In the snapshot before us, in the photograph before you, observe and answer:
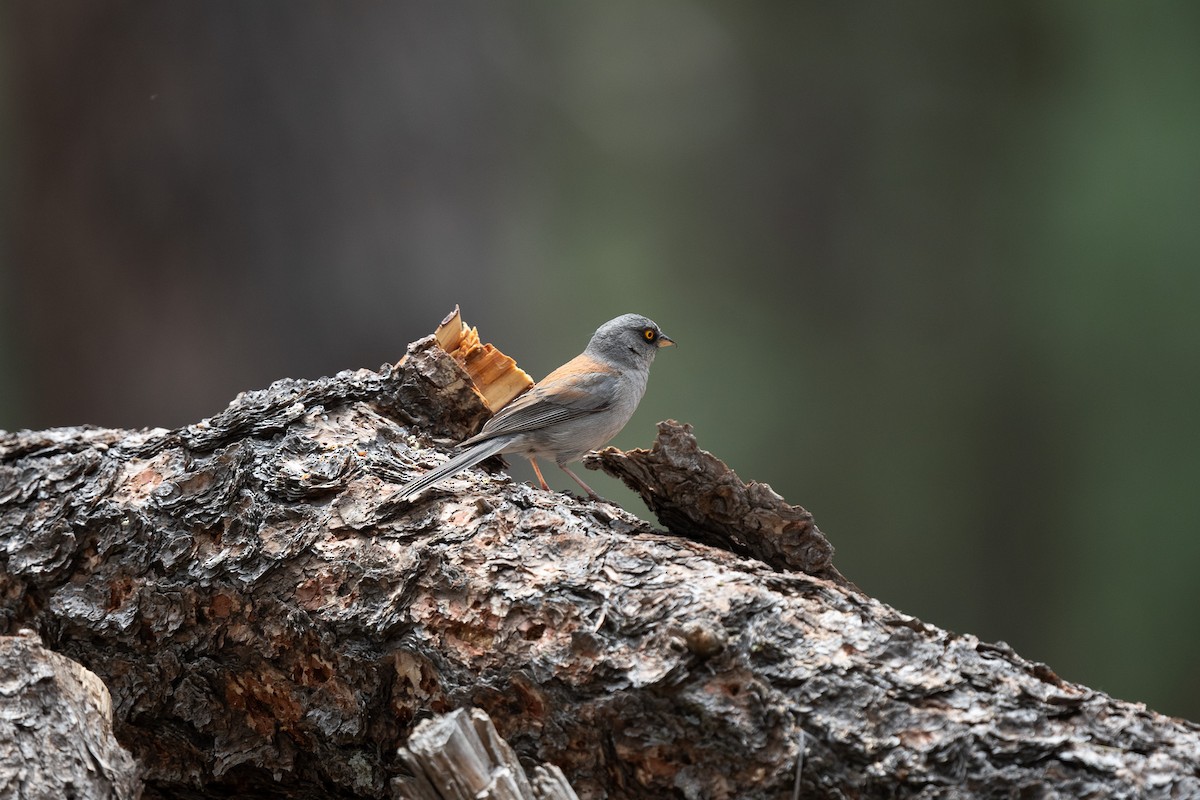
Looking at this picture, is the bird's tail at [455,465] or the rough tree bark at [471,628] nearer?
the rough tree bark at [471,628]

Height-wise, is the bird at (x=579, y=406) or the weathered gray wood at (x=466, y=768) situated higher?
the bird at (x=579, y=406)

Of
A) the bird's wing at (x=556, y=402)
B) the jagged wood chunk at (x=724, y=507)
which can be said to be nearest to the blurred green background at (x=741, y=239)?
the bird's wing at (x=556, y=402)

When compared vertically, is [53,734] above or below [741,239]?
below

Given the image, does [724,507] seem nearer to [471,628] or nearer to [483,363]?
[471,628]

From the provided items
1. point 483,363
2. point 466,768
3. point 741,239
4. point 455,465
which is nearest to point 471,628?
point 466,768

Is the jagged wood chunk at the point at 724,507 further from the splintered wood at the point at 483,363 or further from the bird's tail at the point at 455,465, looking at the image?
the splintered wood at the point at 483,363

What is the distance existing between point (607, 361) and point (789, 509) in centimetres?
149

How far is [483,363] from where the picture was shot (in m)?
2.95

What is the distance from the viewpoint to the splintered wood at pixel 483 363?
2797 millimetres

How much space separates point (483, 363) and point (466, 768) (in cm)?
171

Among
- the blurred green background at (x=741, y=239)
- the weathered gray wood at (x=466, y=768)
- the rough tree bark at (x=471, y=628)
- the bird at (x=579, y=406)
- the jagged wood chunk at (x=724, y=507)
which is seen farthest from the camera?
the blurred green background at (x=741, y=239)

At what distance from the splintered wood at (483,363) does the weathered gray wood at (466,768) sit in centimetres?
153

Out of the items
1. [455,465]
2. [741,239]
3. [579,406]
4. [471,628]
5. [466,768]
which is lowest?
[466,768]

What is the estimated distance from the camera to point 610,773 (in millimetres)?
1634
